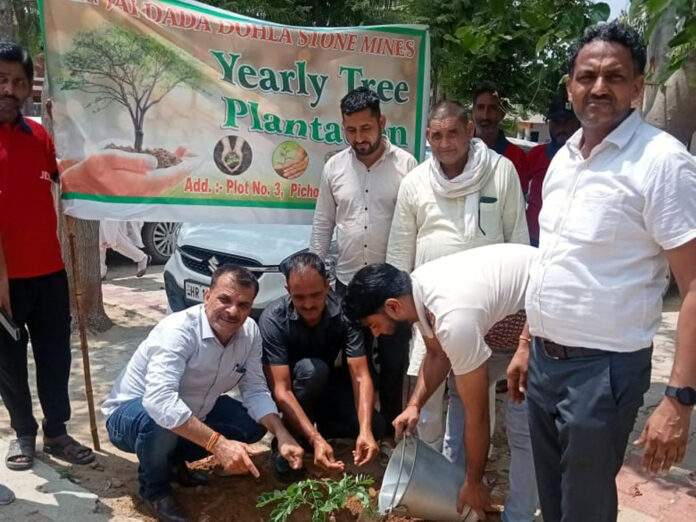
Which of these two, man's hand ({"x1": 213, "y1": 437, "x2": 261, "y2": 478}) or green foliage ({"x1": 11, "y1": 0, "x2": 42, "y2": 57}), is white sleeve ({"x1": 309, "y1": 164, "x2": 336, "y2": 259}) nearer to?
man's hand ({"x1": 213, "y1": 437, "x2": 261, "y2": 478})

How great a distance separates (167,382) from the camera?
2691 mm

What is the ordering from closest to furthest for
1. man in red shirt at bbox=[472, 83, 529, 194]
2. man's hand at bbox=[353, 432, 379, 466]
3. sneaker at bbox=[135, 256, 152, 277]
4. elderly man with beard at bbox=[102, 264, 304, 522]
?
1. elderly man with beard at bbox=[102, 264, 304, 522]
2. man's hand at bbox=[353, 432, 379, 466]
3. man in red shirt at bbox=[472, 83, 529, 194]
4. sneaker at bbox=[135, 256, 152, 277]

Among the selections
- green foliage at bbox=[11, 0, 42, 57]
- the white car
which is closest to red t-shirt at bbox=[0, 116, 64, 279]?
the white car

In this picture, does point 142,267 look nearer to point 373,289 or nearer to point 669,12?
point 373,289

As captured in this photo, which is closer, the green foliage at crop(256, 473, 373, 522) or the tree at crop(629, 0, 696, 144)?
the green foliage at crop(256, 473, 373, 522)

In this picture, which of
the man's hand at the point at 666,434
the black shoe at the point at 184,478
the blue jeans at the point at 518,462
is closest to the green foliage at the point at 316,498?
the black shoe at the point at 184,478

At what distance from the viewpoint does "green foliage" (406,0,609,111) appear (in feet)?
11.2

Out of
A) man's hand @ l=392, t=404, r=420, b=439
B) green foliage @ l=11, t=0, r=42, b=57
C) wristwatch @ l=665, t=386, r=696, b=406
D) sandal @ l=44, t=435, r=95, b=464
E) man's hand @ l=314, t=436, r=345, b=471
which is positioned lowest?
sandal @ l=44, t=435, r=95, b=464

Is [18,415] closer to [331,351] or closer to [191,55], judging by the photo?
[331,351]

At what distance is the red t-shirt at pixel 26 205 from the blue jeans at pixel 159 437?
793 mm

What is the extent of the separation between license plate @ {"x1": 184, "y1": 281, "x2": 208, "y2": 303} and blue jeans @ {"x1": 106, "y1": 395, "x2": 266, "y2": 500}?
1452 millimetres

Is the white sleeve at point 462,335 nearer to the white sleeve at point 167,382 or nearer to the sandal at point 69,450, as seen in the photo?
the white sleeve at point 167,382

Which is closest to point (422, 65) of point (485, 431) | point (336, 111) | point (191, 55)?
point (336, 111)

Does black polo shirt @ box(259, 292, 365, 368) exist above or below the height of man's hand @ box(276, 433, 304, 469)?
above
